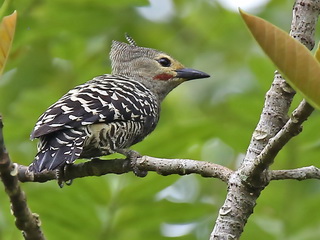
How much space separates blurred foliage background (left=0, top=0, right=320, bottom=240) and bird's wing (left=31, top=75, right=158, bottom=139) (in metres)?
0.27

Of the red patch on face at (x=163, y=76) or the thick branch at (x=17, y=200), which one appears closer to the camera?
the thick branch at (x=17, y=200)

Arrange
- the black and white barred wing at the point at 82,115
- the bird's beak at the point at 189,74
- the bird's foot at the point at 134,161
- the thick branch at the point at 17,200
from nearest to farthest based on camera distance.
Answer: the thick branch at the point at 17,200
the bird's foot at the point at 134,161
the black and white barred wing at the point at 82,115
the bird's beak at the point at 189,74

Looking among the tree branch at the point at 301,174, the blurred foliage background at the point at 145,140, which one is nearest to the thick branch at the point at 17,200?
the tree branch at the point at 301,174

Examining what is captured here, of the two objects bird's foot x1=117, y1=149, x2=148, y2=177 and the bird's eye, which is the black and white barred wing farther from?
the bird's eye

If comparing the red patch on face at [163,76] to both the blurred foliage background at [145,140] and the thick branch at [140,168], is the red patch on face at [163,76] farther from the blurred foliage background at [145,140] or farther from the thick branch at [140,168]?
the thick branch at [140,168]

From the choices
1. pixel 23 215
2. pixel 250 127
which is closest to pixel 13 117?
pixel 250 127

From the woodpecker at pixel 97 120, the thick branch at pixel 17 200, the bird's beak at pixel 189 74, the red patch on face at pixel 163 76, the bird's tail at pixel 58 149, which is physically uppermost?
the red patch on face at pixel 163 76

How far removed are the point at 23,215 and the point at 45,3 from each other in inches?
111

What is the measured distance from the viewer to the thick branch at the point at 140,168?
331cm

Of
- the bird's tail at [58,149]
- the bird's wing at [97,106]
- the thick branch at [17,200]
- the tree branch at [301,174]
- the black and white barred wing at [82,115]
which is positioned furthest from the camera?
the bird's wing at [97,106]

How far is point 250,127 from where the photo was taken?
5.31 m

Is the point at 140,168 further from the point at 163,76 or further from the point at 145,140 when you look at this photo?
the point at 163,76

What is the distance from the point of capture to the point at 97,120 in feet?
15.4

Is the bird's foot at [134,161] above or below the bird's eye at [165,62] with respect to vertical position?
below
